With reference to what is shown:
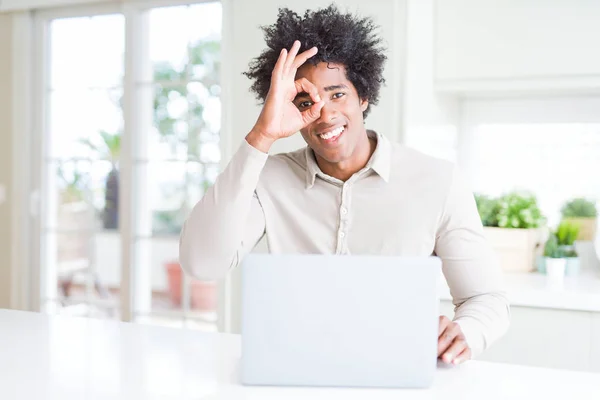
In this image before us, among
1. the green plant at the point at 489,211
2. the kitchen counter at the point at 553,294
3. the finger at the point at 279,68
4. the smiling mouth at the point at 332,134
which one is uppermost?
the finger at the point at 279,68

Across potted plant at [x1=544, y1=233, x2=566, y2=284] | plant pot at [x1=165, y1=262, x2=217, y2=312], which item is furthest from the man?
plant pot at [x1=165, y1=262, x2=217, y2=312]

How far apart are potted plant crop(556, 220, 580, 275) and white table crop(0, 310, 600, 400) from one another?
1.50 m

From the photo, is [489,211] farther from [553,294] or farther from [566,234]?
[553,294]

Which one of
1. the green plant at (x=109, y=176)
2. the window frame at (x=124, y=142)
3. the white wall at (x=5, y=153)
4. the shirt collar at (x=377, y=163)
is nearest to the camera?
the shirt collar at (x=377, y=163)

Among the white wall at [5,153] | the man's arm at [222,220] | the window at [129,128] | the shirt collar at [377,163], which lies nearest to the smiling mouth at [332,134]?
the shirt collar at [377,163]

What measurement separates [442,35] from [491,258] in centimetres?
125

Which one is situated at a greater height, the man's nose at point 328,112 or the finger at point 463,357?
the man's nose at point 328,112

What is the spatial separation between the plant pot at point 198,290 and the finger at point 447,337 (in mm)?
3914

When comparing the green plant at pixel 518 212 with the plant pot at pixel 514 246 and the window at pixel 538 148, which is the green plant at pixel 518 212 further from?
the window at pixel 538 148

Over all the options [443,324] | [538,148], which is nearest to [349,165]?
[443,324]

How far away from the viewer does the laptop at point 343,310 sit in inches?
40.3

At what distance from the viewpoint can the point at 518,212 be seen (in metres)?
2.69

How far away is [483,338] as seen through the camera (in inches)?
52.6

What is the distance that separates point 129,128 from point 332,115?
2.06 metres
